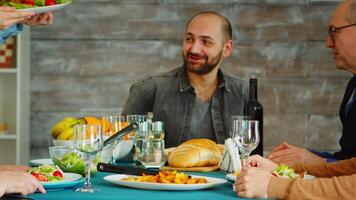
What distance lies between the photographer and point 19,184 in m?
1.89

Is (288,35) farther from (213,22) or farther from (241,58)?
(213,22)

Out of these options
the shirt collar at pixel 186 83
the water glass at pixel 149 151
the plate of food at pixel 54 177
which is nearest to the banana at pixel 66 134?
the water glass at pixel 149 151

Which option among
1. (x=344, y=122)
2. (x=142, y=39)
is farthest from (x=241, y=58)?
(x=344, y=122)

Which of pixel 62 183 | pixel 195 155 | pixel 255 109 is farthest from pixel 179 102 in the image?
pixel 62 183

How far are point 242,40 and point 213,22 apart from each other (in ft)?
3.58

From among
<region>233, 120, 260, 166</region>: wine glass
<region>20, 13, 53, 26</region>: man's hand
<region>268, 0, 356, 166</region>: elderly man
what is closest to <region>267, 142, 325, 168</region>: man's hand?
<region>268, 0, 356, 166</region>: elderly man

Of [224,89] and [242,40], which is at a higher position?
[242,40]

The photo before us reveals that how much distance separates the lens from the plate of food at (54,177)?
2.00 m

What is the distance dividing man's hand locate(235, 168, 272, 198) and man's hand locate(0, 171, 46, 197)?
1.79 ft

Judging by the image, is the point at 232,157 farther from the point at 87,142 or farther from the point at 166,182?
the point at 87,142

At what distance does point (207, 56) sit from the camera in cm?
372

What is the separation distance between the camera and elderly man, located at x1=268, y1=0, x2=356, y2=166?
2.75 meters

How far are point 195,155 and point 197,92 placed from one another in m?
1.15

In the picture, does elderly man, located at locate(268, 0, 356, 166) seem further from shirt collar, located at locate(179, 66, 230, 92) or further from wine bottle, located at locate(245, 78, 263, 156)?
shirt collar, located at locate(179, 66, 230, 92)
